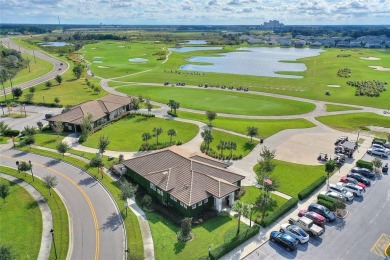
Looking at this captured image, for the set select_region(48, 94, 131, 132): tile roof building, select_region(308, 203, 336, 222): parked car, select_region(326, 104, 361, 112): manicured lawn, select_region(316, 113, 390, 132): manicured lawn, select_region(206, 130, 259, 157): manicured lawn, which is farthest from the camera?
select_region(326, 104, 361, 112): manicured lawn

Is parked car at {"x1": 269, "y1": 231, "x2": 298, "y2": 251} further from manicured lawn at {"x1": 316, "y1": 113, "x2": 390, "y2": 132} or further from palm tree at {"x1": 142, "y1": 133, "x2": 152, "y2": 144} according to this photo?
manicured lawn at {"x1": 316, "y1": 113, "x2": 390, "y2": 132}

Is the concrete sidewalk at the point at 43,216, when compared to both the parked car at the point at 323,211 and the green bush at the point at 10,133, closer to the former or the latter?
the green bush at the point at 10,133

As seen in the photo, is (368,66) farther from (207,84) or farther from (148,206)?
(148,206)

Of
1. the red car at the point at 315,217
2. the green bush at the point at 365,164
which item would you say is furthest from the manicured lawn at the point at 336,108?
the red car at the point at 315,217

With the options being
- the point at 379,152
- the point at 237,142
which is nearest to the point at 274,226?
the point at 237,142

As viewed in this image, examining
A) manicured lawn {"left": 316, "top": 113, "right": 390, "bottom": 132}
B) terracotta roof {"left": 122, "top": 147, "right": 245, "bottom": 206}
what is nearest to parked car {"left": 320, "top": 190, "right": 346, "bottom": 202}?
terracotta roof {"left": 122, "top": 147, "right": 245, "bottom": 206}
